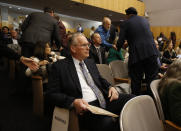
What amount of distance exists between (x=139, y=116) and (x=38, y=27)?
7.54ft

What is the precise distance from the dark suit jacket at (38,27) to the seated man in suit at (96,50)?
0.75m

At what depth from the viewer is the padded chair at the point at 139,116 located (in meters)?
0.80

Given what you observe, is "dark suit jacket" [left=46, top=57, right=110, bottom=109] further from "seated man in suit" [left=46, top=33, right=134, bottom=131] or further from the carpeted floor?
the carpeted floor

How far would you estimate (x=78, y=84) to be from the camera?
4.79 feet

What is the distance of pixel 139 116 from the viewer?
2.91 ft

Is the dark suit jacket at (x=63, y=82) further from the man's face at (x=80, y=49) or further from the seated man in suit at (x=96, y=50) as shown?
the seated man in suit at (x=96, y=50)

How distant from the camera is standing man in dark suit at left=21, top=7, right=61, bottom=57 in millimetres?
2662

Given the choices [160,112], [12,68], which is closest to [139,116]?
[160,112]

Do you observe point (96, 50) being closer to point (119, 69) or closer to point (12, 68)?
point (119, 69)

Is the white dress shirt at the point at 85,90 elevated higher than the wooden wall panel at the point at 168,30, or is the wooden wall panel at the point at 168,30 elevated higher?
the wooden wall panel at the point at 168,30

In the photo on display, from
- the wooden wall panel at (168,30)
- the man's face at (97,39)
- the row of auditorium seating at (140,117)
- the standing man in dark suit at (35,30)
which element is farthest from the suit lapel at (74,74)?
the wooden wall panel at (168,30)

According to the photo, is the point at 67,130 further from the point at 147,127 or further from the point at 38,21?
the point at 38,21

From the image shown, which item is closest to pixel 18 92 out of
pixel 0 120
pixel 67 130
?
pixel 0 120

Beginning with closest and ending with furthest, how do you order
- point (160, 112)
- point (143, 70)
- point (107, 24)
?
point (160, 112)
point (143, 70)
point (107, 24)
